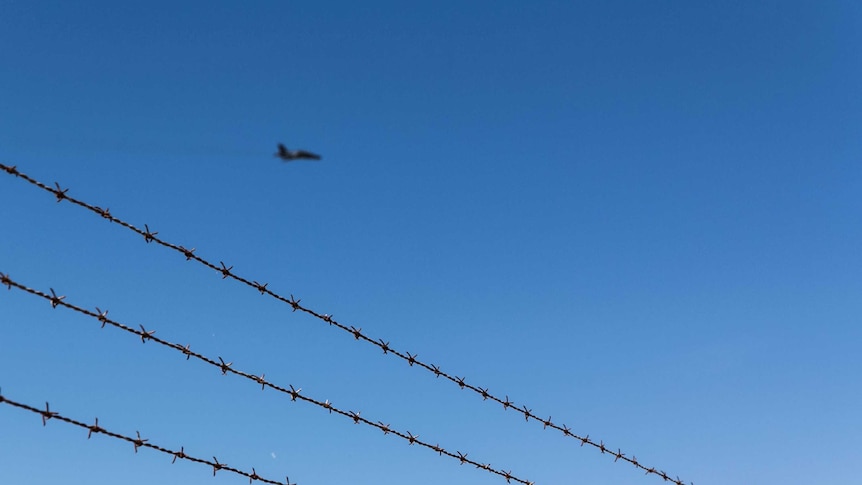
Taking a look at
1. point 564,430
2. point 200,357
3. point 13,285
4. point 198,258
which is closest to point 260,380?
point 200,357

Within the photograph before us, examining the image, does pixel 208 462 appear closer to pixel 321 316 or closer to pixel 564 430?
pixel 321 316

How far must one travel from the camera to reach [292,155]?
6582mm

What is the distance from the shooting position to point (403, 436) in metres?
7.54

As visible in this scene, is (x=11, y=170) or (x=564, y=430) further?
(x=564, y=430)

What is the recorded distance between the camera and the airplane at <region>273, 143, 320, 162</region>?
6.41 m

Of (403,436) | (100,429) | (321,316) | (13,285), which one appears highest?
(321,316)

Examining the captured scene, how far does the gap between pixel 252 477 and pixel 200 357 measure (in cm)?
111

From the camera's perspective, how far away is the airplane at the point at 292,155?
6.41 m

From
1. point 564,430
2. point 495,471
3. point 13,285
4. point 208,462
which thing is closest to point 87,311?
point 13,285

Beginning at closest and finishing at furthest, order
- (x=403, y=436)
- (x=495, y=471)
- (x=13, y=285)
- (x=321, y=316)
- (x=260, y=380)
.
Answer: (x=13, y=285), (x=260, y=380), (x=321, y=316), (x=403, y=436), (x=495, y=471)

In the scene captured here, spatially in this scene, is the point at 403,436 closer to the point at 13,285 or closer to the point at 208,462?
the point at 208,462

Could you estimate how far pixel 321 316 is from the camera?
705 cm

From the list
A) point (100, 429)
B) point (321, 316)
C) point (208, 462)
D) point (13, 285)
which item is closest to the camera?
point (13, 285)

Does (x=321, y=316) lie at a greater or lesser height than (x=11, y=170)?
greater
